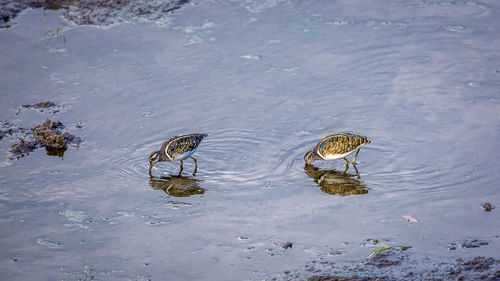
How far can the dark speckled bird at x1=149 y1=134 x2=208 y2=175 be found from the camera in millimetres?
9992

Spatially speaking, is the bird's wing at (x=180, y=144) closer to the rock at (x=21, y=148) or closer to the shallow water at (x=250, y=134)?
the shallow water at (x=250, y=134)

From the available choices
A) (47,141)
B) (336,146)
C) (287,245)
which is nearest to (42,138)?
(47,141)

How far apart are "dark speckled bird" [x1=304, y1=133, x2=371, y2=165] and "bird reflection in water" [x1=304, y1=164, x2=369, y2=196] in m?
0.25

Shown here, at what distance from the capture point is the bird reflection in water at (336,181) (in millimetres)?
9375

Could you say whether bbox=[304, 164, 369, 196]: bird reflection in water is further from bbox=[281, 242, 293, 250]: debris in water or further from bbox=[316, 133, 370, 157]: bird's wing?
bbox=[281, 242, 293, 250]: debris in water

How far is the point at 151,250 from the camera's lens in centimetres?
802

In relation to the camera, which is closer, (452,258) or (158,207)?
(452,258)

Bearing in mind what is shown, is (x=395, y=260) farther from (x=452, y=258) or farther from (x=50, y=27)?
(x=50, y=27)

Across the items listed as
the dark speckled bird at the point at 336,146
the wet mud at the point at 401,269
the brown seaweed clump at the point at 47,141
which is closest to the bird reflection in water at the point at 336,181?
the dark speckled bird at the point at 336,146

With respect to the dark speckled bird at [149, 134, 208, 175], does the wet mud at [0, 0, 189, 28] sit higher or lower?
higher

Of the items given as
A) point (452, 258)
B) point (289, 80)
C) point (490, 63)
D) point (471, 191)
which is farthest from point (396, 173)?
point (490, 63)

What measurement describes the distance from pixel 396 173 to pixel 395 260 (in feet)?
8.30

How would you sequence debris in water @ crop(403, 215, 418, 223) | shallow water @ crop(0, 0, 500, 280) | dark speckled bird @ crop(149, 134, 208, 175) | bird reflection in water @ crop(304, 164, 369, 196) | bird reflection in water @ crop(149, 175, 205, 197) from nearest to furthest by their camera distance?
1. shallow water @ crop(0, 0, 500, 280)
2. debris in water @ crop(403, 215, 418, 223)
3. bird reflection in water @ crop(304, 164, 369, 196)
4. bird reflection in water @ crop(149, 175, 205, 197)
5. dark speckled bird @ crop(149, 134, 208, 175)

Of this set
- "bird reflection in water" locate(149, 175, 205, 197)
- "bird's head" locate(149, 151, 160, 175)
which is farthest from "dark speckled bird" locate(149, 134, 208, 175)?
"bird reflection in water" locate(149, 175, 205, 197)
